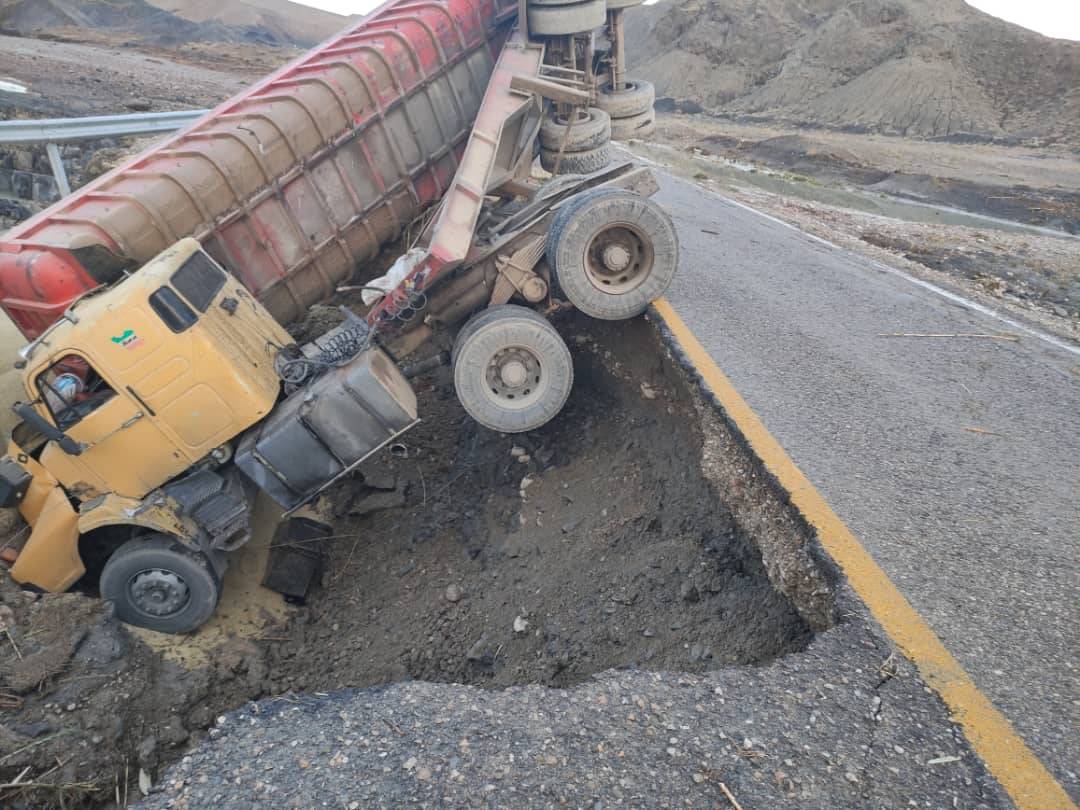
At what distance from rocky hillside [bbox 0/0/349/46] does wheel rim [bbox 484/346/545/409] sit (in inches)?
1377

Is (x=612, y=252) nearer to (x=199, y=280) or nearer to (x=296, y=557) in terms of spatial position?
(x=199, y=280)

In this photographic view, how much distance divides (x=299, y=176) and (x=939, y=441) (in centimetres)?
578

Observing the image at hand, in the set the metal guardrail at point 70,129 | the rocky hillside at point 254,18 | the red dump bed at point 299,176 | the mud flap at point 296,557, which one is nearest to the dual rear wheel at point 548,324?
the mud flap at point 296,557

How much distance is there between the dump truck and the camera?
4.49 m

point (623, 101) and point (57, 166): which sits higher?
point (623, 101)

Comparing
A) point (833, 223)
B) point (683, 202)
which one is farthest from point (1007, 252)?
point (683, 202)

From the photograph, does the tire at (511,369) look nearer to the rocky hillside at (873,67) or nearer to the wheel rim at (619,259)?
the wheel rim at (619,259)

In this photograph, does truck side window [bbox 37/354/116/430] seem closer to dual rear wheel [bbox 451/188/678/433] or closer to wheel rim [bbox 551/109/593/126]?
dual rear wheel [bbox 451/188/678/433]

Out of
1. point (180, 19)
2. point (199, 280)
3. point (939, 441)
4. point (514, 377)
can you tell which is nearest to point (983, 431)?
point (939, 441)

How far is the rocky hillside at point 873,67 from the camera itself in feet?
82.2

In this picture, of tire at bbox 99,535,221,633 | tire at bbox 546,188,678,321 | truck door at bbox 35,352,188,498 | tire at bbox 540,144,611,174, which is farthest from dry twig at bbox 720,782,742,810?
tire at bbox 540,144,611,174

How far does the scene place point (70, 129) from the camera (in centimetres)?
1053

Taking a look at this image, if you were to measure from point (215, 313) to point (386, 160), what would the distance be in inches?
110

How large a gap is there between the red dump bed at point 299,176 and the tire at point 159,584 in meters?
1.98
